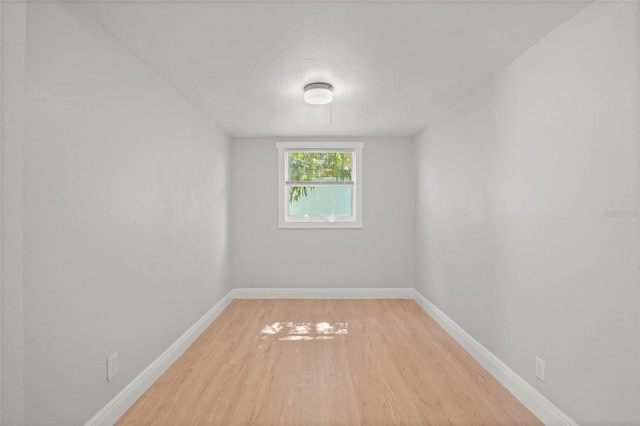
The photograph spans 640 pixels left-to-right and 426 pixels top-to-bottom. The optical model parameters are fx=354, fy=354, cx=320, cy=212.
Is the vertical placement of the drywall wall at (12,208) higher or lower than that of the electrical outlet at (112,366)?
higher

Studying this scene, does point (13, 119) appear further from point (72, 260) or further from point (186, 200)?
point (186, 200)

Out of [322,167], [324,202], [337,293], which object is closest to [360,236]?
[324,202]

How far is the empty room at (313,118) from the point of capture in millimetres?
1628

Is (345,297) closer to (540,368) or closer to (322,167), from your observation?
(322,167)

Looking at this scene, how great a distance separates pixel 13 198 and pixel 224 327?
3068 mm

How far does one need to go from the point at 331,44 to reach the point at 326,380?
2.37 meters

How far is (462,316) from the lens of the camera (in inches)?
133

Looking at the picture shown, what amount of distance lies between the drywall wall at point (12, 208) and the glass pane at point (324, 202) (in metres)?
4.25

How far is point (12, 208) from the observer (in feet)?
3.71

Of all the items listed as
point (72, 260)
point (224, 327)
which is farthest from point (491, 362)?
point (72, 260)

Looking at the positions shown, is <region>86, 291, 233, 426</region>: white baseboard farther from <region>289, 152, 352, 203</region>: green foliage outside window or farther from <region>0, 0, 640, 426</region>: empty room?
<region>289, 152, 352, 203</region>: green foliage outside window

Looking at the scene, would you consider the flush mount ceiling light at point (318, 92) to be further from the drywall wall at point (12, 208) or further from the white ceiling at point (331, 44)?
the drywall wall at point (12, 208)

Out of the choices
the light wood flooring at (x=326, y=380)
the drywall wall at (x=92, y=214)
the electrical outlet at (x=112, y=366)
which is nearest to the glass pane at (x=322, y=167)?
the light wood flooring at (x=326, y=380)

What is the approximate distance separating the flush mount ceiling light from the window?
2.17m
